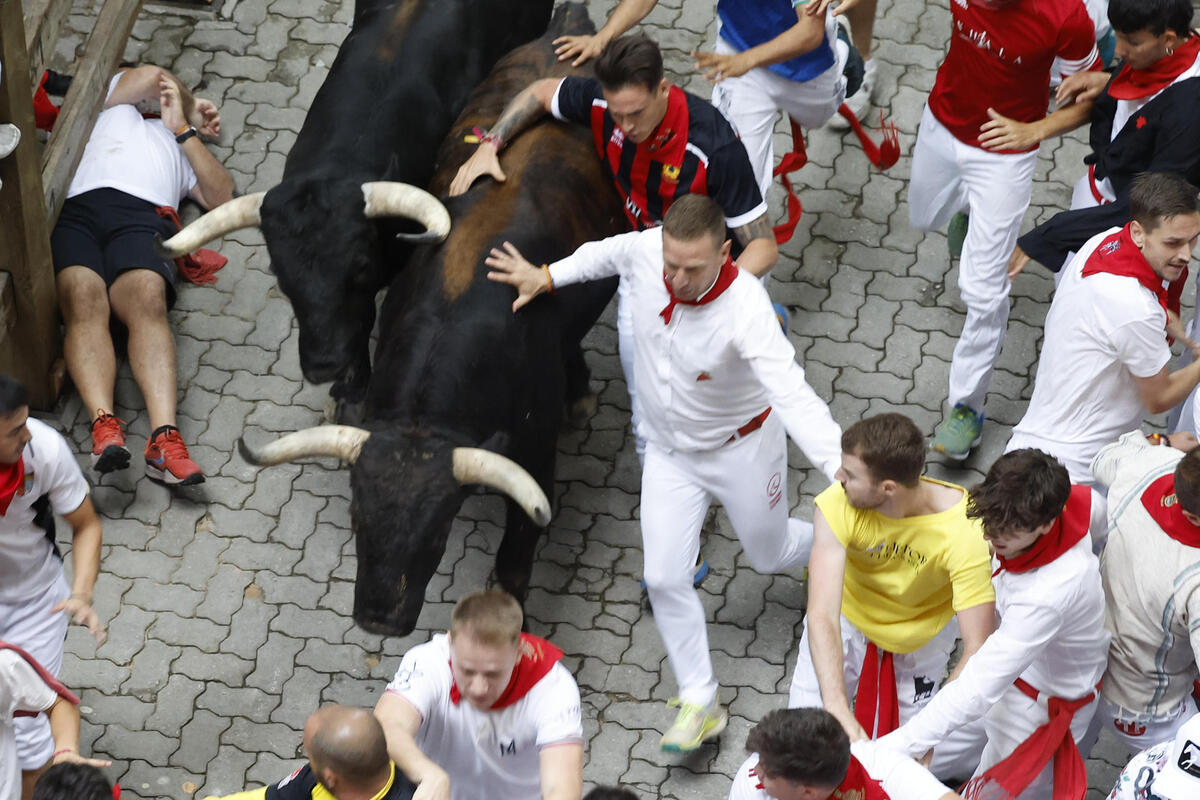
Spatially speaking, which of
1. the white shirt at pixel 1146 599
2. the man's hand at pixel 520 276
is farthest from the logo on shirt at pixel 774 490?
the white shirt at pixel 1146 599

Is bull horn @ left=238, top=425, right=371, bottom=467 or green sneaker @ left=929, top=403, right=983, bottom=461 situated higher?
bull horn @ left=238, top=425, right=371, bottom=467

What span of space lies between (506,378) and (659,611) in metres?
1.17

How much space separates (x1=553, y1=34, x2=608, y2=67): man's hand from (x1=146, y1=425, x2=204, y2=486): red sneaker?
8.76 feet

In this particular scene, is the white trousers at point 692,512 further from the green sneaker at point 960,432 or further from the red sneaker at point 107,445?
the red sneaker at point 107,445

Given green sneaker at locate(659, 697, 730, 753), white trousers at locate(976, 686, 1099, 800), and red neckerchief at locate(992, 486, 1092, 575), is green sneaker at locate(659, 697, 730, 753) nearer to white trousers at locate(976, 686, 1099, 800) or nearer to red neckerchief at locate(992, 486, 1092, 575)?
white trousers at locate(976, 686, 1099, 800)

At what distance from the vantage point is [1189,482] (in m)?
5.30

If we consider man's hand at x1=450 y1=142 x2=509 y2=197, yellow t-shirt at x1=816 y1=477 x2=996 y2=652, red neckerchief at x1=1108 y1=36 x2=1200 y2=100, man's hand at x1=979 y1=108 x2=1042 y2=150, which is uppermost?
red neckerchief at x1=1108 y1=36 x2=1200 y2=100

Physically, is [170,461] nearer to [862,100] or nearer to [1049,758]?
[1049,758]

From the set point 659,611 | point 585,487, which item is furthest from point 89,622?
point 585,487

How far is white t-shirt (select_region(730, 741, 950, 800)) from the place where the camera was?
15.5ft

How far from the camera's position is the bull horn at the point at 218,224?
23.8ft

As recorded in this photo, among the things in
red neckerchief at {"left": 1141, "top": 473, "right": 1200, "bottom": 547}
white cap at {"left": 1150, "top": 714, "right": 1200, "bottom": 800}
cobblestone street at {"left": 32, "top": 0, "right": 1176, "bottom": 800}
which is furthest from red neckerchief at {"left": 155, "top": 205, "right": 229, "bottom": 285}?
white cap at {"left": 1150, "top": 714, "right": 1200, "bottom": 800}

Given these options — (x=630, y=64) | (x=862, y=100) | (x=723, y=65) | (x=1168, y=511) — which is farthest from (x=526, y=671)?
(x=862, y=100)

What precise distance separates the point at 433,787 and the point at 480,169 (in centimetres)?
326
